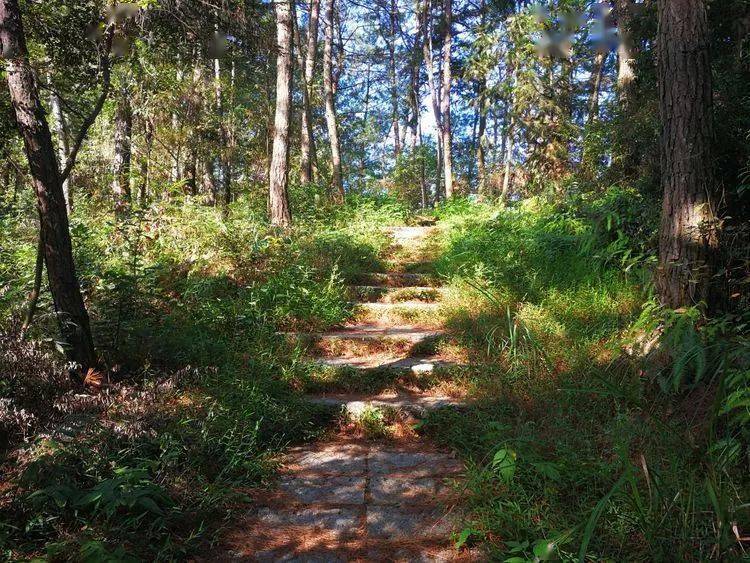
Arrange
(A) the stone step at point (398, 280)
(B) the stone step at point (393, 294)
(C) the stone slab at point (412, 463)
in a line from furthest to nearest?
(A) the stone step at point (398, 280) < (B) the stone step at point (393, 294) < (C) the stone slab at point (412, 463)

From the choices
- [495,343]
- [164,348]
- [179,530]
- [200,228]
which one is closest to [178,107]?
[200,228]

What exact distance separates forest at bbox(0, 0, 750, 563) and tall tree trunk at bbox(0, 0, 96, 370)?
2 cm

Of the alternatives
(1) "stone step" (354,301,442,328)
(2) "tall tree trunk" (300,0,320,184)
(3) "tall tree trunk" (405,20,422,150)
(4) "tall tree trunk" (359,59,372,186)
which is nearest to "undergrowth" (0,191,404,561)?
(1) "stone step" (354,301,442,328)

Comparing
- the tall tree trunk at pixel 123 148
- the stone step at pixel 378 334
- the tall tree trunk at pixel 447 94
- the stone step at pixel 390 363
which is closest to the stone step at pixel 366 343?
the stone step at pixel 378 334

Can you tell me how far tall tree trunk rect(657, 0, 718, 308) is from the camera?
339cm

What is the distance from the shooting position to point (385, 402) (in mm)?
3656

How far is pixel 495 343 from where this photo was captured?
427 cm

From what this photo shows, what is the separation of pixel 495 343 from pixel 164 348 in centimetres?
296

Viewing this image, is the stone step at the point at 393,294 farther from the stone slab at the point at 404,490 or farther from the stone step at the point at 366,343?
the stone slab at the point at 404,490

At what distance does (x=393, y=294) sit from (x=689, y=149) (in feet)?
11.7

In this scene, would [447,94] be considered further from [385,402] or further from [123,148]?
[385,402]

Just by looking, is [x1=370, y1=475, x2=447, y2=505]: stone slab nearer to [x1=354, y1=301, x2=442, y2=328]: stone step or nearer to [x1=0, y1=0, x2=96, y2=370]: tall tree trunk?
[x1=0, y1=0, x2=96, y2=370]: tall tree trunk

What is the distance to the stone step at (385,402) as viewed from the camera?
11.7 ft

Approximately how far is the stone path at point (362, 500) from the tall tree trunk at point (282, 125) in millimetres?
4245
